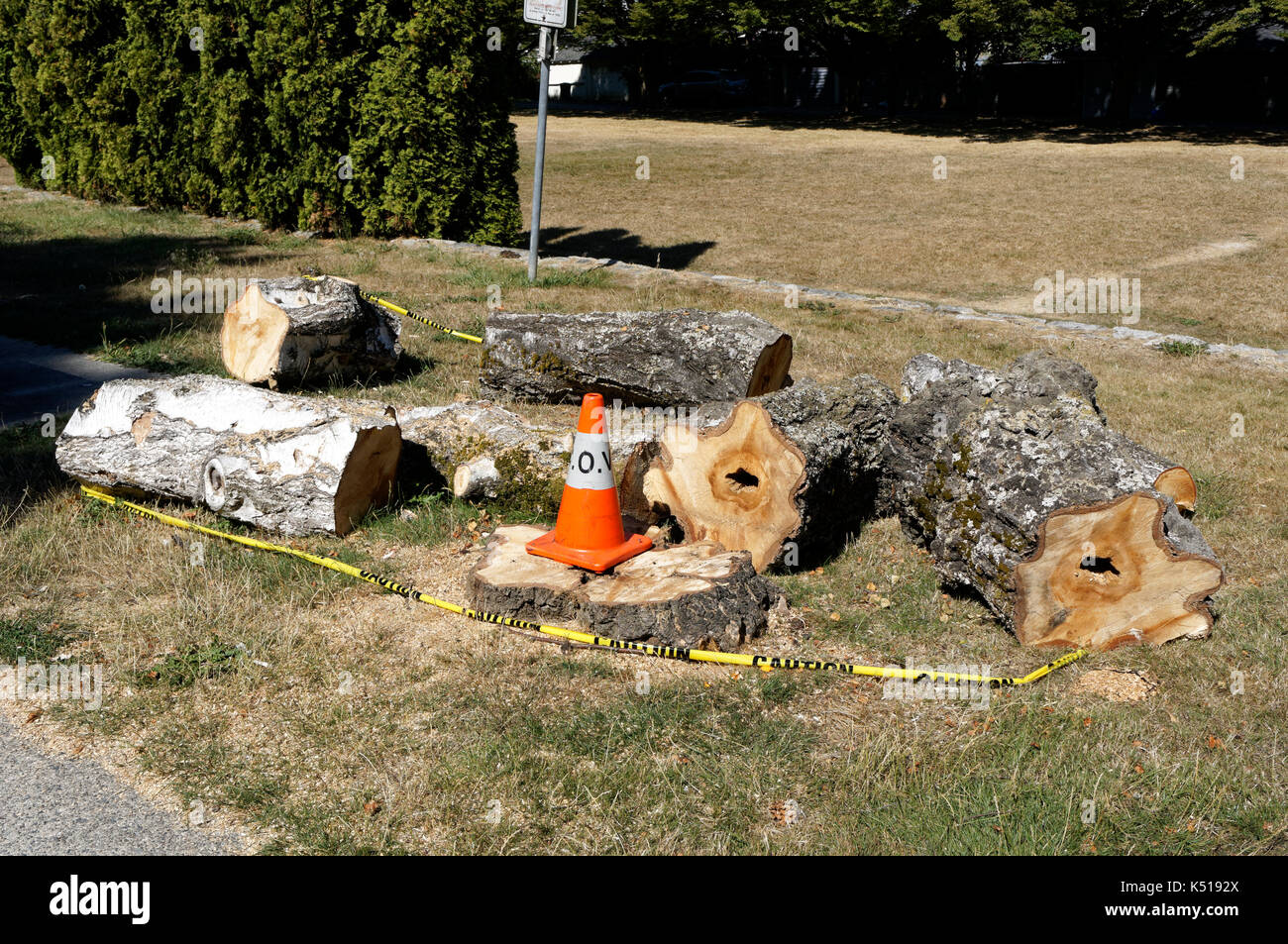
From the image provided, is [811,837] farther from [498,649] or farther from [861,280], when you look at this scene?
[861,280]

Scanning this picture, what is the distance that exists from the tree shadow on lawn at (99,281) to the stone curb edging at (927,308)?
261 centimetres

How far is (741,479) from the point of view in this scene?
5242mm

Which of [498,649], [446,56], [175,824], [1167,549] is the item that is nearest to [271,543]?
[498,649]

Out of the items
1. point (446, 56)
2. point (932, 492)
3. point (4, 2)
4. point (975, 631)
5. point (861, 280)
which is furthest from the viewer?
point (4, 2)

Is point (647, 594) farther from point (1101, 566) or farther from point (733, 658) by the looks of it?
point (1101, 566)

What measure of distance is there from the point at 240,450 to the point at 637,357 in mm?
2767

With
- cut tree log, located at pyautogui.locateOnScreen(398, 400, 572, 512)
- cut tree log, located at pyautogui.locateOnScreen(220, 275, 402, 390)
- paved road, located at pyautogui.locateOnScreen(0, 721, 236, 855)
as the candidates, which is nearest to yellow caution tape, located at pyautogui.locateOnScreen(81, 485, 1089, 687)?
cut tree log, located at pyautogui.locateOnScreen(398, 400, 572, 512)

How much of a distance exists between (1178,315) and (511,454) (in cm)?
952

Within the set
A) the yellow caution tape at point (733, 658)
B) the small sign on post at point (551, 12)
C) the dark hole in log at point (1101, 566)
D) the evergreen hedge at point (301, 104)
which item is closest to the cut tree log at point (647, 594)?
the yellow caution tape at point (733, 658)

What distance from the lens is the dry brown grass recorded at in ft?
44.4

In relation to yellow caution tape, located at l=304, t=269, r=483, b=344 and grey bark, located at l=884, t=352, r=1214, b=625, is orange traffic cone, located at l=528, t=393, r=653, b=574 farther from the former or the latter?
yellow caution tape, located at l=304, t=269, r=483, b=344

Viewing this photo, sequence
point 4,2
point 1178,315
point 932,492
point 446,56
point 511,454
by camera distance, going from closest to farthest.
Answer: point 932,492 → point 511,454 → point 1178,315 → point 446,56 → point 4,2

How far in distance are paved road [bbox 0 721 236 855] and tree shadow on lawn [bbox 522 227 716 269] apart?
1107cm

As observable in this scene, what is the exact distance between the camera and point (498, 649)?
440 centimetres
